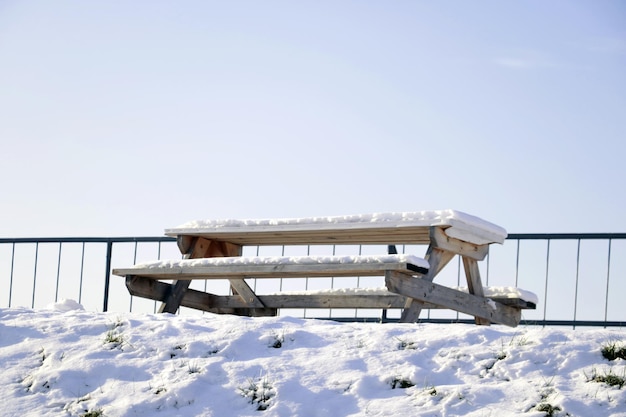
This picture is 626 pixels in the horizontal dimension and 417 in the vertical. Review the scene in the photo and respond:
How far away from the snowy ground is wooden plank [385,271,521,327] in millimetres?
808

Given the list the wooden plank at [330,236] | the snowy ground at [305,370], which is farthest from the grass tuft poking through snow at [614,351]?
the wooden plank at [330,236]

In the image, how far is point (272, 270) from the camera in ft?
28.1

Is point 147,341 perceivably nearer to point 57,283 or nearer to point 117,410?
point 117,410

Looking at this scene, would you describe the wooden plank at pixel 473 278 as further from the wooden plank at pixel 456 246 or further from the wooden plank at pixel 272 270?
the wooden plank at pixel 272 270

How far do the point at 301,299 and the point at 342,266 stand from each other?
1.47 meters

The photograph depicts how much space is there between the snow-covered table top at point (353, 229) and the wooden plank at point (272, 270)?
0.55m

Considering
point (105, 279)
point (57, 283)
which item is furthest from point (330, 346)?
point (57, 283)

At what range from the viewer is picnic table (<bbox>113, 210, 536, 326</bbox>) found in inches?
327

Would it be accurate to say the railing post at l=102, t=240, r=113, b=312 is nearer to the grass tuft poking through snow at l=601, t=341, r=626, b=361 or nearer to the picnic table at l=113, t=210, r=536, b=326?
the picnic table at l=113, t=210, r=536, b=326

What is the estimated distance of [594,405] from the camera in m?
5.80

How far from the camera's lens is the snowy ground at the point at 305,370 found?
603 centimetres

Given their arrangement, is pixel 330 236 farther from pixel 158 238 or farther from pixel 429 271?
pixel 158 238

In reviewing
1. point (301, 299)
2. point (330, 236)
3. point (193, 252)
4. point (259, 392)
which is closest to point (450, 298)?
point (330, 236)

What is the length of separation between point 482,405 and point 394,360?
0.82 m
